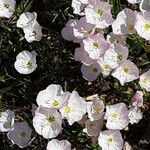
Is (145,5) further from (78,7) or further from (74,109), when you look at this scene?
(74,109)

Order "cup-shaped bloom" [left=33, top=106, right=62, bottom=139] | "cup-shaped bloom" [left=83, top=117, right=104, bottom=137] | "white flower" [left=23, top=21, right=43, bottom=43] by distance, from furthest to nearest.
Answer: "white flower" [left=23, top=21, right=43, bottom=43], "cup-shaped bloom" [left=83, top=117, right=104, bottom=137], "cup-shaped bloom" [left=33, top=106, right=62, bottom=139]

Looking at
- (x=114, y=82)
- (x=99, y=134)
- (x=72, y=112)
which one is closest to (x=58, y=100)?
(x=72, y=112)

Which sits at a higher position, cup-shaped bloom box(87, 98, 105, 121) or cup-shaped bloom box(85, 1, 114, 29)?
cup-shaped bloom box(85, 1, 114, 29)

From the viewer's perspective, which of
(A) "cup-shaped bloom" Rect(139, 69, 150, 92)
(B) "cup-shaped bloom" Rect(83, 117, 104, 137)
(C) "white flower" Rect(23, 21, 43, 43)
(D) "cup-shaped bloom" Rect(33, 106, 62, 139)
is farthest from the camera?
(C) "white flower" Rect(23, 21, 43, 43)

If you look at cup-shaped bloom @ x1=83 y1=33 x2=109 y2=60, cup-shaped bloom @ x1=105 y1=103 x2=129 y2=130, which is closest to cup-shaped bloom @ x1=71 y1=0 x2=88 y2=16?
cup-shaped bloom @ x1=83 y1=33 x2=109 y2=60

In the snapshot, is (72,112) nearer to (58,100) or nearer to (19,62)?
(58,100)

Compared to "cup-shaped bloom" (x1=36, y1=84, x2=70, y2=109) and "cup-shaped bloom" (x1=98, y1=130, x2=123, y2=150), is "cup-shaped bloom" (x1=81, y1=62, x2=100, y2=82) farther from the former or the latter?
"cup-shaped bloom" (x1=98, y1=130, x2=123, y2=150)
